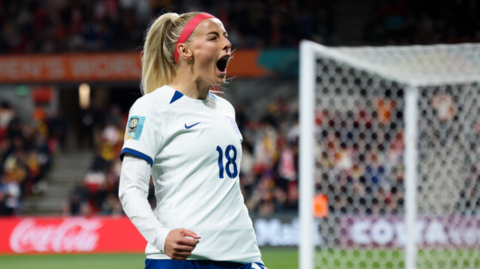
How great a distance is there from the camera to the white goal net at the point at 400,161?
5.64m

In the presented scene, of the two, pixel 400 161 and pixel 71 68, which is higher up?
pixel 71 68

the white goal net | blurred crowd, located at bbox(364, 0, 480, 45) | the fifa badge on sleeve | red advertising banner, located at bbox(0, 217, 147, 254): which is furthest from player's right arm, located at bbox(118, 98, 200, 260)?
red advertising banner, located at bbox(0, 217, 147, 254)

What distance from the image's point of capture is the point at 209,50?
203 cm

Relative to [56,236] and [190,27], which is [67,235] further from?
[190,27]

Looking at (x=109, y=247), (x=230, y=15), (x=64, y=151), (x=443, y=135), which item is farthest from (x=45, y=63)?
(x=443, y=135)

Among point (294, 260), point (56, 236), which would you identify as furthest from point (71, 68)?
point (294, 260)

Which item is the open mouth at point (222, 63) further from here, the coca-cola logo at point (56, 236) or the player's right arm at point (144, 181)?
the coca-cola logo at point (56, 236)

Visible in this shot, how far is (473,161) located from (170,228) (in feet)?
20.5

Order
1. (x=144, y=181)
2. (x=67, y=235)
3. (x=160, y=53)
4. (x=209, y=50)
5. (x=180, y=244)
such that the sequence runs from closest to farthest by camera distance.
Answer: (x=180, y=244), (x=144, y=181), (x=209, y=50), (x=160, y=53), (x=67, y=235)

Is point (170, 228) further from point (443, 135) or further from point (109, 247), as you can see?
point (109, 247)

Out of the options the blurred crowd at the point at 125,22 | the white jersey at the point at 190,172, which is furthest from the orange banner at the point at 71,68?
the white jersey at the point at 190,172

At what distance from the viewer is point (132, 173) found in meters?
1.86

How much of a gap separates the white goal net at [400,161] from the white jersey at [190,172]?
124 inches

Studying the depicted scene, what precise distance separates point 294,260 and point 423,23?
17.0 feet
